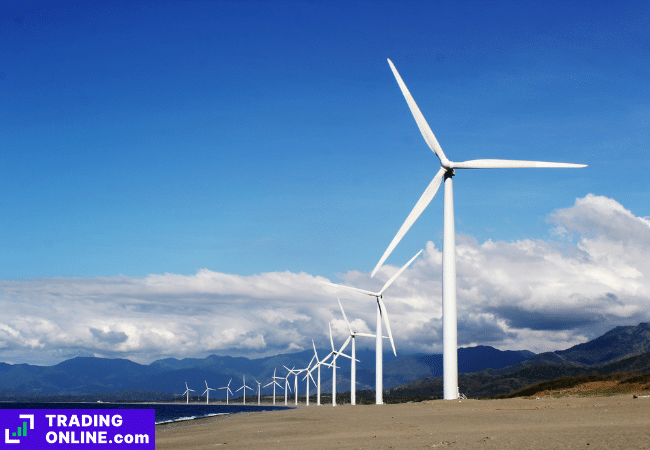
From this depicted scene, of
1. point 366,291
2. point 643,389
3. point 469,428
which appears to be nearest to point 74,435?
point 469,428

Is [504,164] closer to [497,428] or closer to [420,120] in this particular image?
[420,120]

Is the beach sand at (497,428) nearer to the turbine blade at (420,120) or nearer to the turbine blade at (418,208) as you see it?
the turbine blade at (418,208)

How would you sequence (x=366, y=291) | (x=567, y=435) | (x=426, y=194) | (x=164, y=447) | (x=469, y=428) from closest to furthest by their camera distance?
1. (x=567, y=435)
2. (x=469, y=428)
3. (x=164, y=447)
4. (x=426, y=194)
5. (x=366, y=291)

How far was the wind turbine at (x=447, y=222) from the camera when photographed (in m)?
38.2

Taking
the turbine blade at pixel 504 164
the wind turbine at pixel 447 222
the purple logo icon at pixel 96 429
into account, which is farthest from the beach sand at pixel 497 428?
the turbine blade at pixel 504 164

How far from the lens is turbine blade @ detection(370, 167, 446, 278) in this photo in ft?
148

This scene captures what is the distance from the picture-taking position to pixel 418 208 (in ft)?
153

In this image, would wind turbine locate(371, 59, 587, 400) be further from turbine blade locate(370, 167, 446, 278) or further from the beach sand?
the beach sand

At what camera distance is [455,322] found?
3831cm

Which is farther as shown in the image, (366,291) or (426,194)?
(366,291)

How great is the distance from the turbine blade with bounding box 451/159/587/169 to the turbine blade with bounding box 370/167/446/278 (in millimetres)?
1733

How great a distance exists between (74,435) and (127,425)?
2.36 meters

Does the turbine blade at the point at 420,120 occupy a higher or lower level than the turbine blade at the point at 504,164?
higher

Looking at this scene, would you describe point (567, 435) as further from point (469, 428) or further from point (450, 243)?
point (450, 243)
